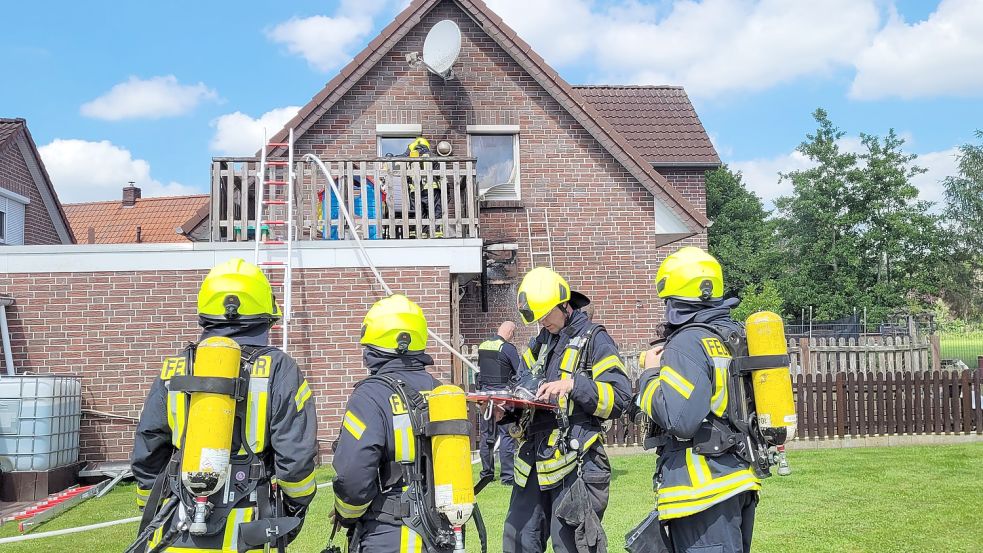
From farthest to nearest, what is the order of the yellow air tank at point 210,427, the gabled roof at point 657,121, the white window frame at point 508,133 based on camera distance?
the gabled roof at point 657,121
the white window frame at point 508,133
the yellow air tank at point 210,427

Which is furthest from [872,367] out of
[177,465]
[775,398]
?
[177,465]

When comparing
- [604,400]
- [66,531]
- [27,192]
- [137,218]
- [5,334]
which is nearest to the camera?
[604,400]

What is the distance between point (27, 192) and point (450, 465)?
66.5 feet

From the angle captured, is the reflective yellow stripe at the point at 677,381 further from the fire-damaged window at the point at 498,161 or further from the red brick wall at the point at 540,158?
the fire-damaged window at the point at 498,161

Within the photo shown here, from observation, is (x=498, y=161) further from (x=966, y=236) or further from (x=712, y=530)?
(x=966, y=236)

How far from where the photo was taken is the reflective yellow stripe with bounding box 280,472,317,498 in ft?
11.7

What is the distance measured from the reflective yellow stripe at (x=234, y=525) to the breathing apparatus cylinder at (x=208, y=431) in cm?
14

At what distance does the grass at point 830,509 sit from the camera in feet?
21.9

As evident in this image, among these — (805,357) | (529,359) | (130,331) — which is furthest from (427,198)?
(805,357)

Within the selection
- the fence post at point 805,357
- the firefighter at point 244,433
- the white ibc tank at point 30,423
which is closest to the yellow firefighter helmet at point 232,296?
the firefighter at point 244,433

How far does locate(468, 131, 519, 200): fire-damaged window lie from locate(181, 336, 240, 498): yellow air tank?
11.4 m

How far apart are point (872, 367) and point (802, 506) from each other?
891 centimetres

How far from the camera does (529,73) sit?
47.9ft

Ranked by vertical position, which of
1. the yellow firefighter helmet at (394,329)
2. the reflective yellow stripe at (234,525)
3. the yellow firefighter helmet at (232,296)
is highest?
the yellow firefighter helmet at (232,296)
